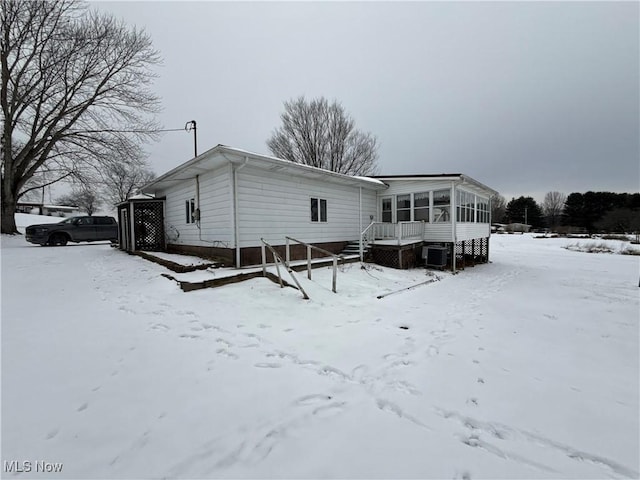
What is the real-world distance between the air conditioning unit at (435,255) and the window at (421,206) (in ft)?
4.41

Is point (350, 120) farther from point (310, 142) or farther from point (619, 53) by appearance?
point (619, 53)

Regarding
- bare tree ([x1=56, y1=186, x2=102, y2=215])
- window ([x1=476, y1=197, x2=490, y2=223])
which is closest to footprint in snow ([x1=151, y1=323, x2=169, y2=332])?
window ([x1=476, y1=197, x2=490, y2=223])

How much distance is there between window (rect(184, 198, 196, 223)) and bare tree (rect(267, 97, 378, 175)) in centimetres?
1497

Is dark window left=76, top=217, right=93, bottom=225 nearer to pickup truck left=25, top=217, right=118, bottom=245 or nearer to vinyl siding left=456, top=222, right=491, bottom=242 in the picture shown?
pickup truck left=25, top=217, right=118, bottom=245

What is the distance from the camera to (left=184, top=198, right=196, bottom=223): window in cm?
979

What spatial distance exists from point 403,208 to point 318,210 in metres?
4.47

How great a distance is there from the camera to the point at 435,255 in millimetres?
11180

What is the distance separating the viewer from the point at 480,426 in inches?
87.4

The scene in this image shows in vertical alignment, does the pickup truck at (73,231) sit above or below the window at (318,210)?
below

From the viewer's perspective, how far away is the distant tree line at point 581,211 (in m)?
34.1

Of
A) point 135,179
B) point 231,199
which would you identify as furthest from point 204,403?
point 135,179

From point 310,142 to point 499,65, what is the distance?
14467mm

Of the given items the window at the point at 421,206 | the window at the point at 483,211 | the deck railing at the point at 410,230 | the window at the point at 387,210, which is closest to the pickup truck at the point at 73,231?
the window at the point at 387,210

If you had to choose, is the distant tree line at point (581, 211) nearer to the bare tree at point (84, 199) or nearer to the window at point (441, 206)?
the window at point (441, 206)
